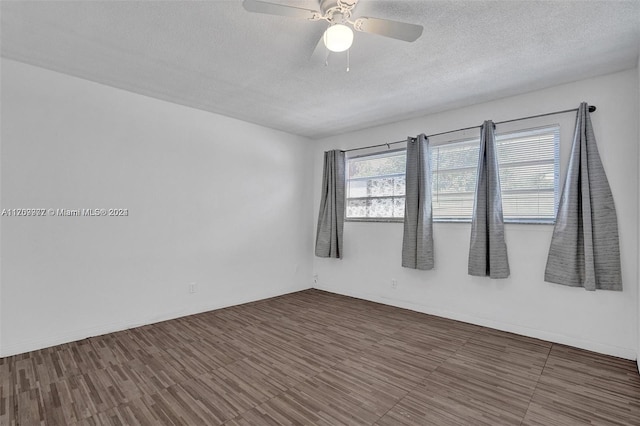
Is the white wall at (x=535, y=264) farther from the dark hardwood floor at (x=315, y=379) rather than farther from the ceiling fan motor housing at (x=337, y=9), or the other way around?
the ceiling fan motor housing at (x=337, y=9)

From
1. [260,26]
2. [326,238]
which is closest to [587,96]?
[260,26]

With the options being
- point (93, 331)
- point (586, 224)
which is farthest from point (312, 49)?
point (93, 331)

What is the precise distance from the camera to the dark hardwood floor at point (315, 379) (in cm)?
189

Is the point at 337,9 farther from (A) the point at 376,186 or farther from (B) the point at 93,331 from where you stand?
(B) the point at 93,331

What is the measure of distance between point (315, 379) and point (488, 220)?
242 centimetres

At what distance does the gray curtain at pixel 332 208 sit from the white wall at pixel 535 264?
1.74 feet

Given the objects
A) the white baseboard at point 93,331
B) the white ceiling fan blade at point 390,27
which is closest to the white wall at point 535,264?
the white ceiling fan blade at point 390,27

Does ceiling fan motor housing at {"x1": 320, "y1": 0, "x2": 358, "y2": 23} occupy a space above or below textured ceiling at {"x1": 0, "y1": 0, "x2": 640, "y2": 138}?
below

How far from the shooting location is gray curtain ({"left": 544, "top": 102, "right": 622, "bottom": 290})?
2.69 m

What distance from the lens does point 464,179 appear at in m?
3.65

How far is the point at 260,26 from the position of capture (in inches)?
83.0

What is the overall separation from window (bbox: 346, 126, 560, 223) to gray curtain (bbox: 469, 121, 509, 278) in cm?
14

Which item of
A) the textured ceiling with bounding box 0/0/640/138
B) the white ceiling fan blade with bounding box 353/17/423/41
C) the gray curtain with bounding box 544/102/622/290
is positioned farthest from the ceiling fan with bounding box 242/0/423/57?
the gray curtain with bounding box 544/102/622/290

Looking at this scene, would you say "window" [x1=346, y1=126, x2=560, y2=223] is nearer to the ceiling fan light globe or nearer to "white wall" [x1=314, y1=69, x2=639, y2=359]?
"white wall" [x1=314, y1=69, x2=639, y2=359]
